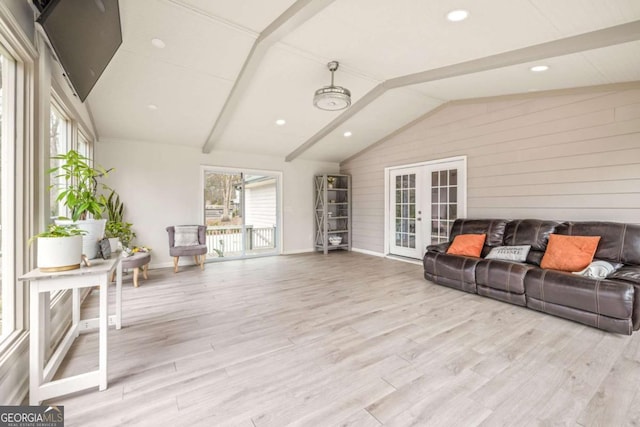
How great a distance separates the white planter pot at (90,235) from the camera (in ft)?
6.74

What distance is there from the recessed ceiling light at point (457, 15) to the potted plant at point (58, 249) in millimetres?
3380

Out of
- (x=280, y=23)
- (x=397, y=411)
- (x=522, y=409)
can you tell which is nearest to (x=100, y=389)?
(x=397, y=411)

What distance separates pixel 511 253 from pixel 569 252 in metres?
0.57

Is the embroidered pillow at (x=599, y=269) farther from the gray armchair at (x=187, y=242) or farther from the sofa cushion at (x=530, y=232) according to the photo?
the gray armchair at (x=187, y=242)

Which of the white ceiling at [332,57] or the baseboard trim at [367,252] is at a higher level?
the white ceiling at [332,57]

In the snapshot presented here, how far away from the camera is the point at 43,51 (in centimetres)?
207

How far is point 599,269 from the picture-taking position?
2.83 metres

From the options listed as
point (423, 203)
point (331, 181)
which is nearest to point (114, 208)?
point (331, 181)

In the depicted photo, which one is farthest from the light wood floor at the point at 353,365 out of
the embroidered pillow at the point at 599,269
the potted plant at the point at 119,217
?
the potted plant at the point at 119,217

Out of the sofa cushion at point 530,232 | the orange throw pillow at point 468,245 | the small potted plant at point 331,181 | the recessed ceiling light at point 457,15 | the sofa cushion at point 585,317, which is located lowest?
the sofa cushion at point 585,317

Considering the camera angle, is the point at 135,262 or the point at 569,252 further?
the point at 135,262

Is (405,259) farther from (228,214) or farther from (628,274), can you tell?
(228,214)

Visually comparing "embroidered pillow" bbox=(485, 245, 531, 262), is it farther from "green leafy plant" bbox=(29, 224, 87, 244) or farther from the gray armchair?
the gray armchair

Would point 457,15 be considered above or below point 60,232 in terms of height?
above
